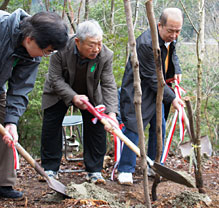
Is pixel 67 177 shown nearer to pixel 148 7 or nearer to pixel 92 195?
pixel 92 195

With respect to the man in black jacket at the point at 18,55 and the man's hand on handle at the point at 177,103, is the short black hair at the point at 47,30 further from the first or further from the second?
the man's hand on handle at the point at 177,103

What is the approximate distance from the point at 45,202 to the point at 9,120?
0.82m

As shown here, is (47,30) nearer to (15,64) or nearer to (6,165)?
(15,64)

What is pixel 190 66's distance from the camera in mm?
12523

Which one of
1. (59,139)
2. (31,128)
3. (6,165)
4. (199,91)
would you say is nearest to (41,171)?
(6,165)

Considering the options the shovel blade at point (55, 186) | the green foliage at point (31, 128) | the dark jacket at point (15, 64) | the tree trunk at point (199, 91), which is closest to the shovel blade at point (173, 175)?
the tree trunk at point (199, 91)

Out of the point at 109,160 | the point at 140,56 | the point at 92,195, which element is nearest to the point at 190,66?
the point at 109,160

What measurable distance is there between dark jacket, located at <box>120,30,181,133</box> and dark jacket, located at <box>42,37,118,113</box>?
219mm

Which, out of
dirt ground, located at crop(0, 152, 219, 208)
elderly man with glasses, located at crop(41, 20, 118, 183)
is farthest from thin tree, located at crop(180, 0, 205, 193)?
elderly man with glasses, located at crop(41, 20, 118, 183)

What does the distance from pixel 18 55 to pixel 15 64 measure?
0.58 feet

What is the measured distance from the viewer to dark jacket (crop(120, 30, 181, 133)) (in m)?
3.53

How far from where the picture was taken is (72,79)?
3.51 meters

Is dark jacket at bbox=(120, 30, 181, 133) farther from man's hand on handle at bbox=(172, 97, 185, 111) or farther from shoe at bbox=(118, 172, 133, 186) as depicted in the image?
shoe at bbox=(118, 172, 133, 186)

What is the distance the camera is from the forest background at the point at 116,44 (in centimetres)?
675
